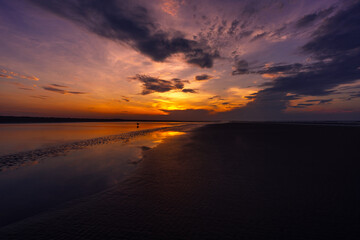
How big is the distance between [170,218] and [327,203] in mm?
5989

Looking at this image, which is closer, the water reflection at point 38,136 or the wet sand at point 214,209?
the wet sand at point 214,209

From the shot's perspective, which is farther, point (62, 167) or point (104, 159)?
point (104, 159)

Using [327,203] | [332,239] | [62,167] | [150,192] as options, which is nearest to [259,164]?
[327,203]

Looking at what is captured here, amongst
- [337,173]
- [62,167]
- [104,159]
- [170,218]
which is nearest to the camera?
[170,218]

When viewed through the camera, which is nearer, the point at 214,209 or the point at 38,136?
the point at 214,209

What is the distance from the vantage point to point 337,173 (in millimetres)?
9453

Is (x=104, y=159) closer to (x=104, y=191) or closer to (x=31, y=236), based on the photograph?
(x=104, y=191)

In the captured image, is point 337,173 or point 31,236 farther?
point 337,173

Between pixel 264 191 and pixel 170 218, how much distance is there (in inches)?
180

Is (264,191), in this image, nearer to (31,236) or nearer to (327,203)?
(327,203)

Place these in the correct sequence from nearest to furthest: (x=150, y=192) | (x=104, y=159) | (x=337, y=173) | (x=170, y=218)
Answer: (x=170, y=218) → (x=150, y=192) → (x=337, y=173) → (x=104, y=159)

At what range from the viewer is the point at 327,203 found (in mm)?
6129

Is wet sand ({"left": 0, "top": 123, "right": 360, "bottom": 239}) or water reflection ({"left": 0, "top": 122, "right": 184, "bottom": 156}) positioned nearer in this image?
wet sand ({"left": 0, "top": 123, "right": 360, "bottom": 239})

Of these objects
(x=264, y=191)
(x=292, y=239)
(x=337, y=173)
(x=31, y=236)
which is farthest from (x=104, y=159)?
(x=337, y=173)
